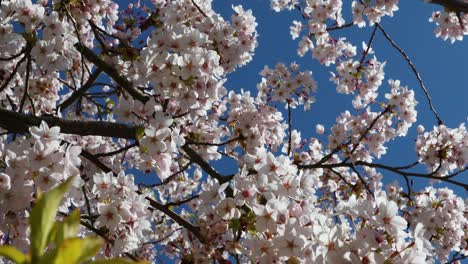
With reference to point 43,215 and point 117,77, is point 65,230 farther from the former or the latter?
point 117,77

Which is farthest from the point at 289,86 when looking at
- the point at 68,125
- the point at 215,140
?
the point at 68,125

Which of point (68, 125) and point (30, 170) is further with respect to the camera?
point (68, 125)

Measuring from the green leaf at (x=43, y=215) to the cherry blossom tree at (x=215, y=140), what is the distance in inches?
65.0

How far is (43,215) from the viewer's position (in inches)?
27.0

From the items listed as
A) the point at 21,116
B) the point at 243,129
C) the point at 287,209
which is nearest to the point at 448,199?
the point at 243,129

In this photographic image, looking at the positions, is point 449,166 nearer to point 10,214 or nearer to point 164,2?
point 164,2

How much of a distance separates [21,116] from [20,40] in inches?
49.8

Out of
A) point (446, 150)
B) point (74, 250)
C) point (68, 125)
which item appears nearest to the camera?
point (74, 250)

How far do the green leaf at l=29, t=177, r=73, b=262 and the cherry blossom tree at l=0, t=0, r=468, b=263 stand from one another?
165cm

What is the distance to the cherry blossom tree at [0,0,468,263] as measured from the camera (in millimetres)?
2490

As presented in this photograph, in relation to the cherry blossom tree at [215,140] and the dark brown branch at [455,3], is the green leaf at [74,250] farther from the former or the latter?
the dark brown branch at [455,3]

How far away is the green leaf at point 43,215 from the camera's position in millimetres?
681

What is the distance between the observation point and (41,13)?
12.0 feet

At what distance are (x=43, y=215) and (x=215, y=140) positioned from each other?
5208 millimetres
